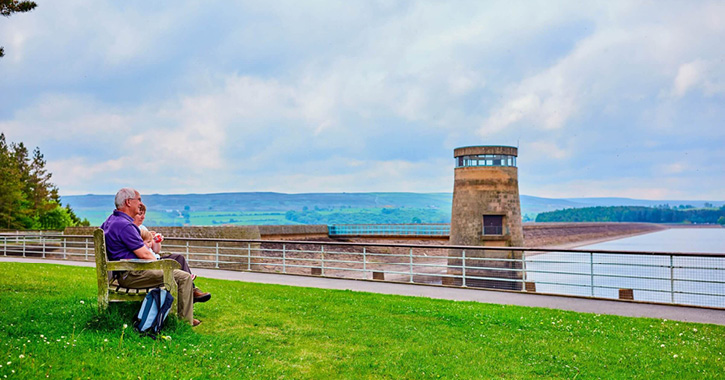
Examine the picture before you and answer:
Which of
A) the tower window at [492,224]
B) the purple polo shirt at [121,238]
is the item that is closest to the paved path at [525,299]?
the purple polo shirt at [121,238]

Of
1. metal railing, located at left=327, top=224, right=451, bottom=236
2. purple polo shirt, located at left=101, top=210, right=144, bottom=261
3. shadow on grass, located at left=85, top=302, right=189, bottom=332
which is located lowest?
metal railing, located at left=327, top=224, right=451, bottom=236

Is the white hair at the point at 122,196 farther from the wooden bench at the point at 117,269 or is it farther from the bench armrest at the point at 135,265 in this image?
the bench armrest at the point at 135,265

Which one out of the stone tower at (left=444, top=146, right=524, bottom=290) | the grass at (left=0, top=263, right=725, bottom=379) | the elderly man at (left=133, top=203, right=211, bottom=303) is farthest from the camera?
the stone tower at (left=444, top=146, right=524, bottom=290)

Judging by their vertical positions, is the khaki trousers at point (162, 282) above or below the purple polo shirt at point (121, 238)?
below

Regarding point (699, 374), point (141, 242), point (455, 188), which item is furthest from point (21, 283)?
point (455, 188)

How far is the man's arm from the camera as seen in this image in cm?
653

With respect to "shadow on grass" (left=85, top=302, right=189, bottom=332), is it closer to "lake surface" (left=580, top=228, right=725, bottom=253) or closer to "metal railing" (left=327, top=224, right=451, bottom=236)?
"metal railing" (left=327, top=224, right=451, bottom=236)

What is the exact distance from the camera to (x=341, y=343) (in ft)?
23.0

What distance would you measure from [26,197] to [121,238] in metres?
53.8

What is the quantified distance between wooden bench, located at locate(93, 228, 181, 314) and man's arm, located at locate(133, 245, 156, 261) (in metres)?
0.14

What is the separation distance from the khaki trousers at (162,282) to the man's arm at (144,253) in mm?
151

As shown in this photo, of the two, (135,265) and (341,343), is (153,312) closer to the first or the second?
(135,265)

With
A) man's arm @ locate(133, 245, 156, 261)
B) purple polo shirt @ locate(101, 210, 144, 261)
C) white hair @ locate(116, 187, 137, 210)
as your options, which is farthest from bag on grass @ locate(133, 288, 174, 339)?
white hair @ locate(116, 187, 137, 210)

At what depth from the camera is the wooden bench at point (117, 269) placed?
6.38 meters
